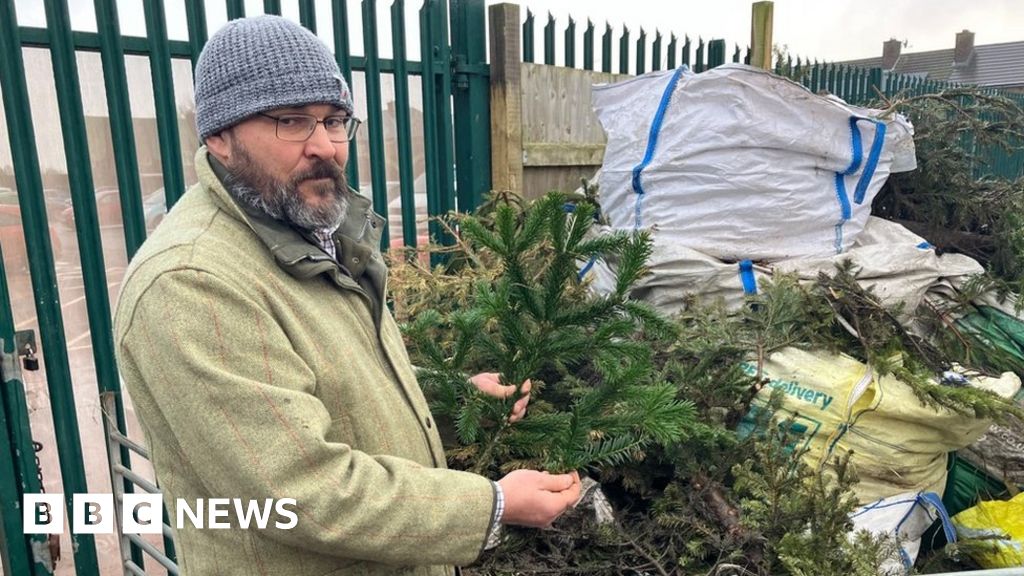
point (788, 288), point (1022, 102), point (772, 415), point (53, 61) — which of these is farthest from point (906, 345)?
point (1022, 102)

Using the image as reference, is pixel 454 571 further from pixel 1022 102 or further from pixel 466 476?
pixel 1022 102

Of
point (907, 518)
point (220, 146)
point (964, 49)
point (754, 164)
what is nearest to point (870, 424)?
point (907, 518)

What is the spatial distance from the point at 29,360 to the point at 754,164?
278cm

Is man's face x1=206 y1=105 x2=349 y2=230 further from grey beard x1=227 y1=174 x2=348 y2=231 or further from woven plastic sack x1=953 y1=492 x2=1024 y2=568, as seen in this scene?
woven plastic sack x1=953 y1=492 x2=1024 y2=568

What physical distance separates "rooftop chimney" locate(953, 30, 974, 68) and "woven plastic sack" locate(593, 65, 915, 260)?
93.2 feet

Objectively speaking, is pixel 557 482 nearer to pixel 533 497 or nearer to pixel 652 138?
pixel 533 497

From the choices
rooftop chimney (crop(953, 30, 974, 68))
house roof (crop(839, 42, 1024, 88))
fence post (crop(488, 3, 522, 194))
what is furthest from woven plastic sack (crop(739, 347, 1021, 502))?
rooftop chimney (crop(953, 30, 974, 68))

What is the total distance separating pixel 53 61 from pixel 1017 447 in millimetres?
3537

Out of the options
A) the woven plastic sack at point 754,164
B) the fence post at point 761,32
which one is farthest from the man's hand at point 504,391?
the fence post at point 761,32

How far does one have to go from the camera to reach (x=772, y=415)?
208cm

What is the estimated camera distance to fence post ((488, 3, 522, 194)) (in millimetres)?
3443

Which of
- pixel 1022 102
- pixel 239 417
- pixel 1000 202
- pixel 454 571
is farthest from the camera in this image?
pixel 1022 102

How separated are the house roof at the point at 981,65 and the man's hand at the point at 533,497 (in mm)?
25127

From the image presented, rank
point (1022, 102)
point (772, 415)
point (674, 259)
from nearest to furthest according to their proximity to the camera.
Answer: point (772, 415) → point (674, 259) → point (1022, 102)
